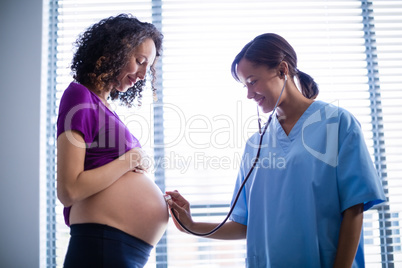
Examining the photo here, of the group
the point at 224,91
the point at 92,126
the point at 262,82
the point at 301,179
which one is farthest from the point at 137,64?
the point at 301,179

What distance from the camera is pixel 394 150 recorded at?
148 centimetres

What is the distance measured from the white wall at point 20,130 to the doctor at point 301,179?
0.76 metres

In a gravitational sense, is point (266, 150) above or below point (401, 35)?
below

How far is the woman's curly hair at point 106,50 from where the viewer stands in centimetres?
92

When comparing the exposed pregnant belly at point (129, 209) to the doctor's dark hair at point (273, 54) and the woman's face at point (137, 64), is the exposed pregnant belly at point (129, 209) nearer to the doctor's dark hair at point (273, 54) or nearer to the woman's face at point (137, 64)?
the woman's face at point (137, 64)

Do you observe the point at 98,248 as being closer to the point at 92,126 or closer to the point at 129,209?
the point at 129,209

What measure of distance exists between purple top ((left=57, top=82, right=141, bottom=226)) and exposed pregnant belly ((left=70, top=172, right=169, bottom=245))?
0.27 feet

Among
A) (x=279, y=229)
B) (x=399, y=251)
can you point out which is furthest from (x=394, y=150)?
(x=279, y=229)

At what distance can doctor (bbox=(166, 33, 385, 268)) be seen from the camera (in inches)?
31.9

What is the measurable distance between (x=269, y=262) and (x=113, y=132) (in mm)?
609

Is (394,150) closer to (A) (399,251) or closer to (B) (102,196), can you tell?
(A) (399,251)

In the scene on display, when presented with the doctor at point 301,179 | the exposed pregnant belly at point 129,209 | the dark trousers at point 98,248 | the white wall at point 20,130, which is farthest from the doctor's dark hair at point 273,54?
the white wall at point 20,130

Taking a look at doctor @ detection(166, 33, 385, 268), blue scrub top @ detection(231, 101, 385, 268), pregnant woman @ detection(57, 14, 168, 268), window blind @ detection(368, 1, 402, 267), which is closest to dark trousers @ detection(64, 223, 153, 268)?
pregnant woman @ detection(57, 14, 168, 268)

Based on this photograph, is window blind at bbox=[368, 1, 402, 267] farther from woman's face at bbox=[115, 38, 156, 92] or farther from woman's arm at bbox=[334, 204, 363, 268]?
woman's face at bbox=[115, 38, 156, 92]
